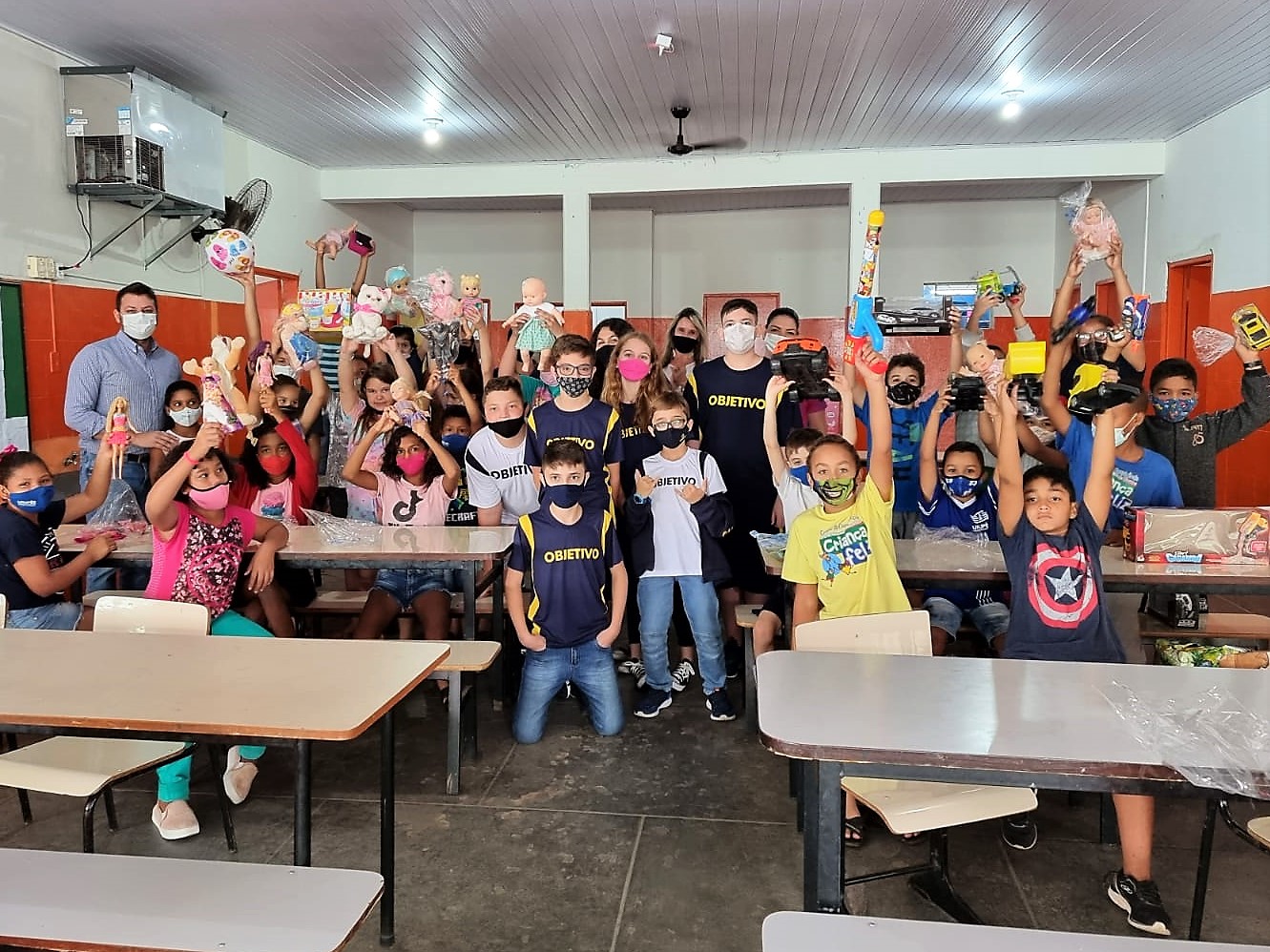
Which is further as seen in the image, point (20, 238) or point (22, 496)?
point (20, 238)

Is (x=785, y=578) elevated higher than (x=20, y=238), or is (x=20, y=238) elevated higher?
(x=20, y=238)

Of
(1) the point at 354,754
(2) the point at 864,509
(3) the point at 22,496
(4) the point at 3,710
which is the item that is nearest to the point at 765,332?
(2) the point at 864,509

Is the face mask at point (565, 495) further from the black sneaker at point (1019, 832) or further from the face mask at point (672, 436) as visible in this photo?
the black sneaker at point (1019, 832)

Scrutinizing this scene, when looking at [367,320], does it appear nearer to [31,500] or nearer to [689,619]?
[31,500]

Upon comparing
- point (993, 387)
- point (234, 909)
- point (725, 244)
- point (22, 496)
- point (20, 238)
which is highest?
point (725, 244)

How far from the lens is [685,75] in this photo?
6.02m

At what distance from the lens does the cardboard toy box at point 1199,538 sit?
10.5 ft

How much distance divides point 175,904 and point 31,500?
2107 millimetres

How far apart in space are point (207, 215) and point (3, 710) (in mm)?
5271

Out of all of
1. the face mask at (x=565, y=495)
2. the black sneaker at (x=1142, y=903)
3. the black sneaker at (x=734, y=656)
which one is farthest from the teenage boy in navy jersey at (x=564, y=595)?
the black sneaker at (x=1142, y=903)

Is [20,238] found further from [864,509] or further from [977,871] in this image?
[977,871]

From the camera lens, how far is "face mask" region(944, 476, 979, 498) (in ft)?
12.6

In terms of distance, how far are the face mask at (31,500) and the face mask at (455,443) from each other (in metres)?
1.64

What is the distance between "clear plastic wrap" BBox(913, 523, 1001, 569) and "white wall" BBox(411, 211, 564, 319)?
25.1 ft
